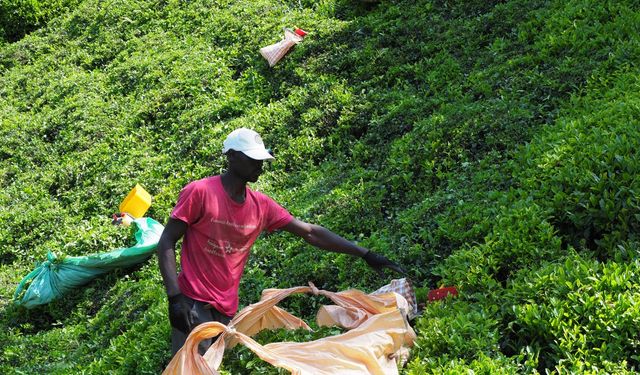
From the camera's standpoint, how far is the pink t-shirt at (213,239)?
4566 millimetres

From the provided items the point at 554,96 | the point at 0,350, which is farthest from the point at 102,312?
the point at 554,96

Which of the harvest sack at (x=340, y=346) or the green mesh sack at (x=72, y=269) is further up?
the harvest sack at (x=340, y=346)

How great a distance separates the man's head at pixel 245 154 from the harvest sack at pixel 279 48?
5720mm

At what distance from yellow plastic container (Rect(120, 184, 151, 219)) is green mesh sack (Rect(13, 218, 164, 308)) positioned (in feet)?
2.13

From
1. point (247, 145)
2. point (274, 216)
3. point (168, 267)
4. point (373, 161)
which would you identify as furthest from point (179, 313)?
point (373, 161)

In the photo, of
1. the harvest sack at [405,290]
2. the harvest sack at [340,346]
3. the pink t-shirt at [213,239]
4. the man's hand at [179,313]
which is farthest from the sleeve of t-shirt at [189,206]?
the harvest sack at [405,290]

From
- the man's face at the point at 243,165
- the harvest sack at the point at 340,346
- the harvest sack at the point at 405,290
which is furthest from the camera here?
the harvest sack at the point at 405,290

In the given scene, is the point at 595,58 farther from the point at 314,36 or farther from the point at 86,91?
the point at 86,91

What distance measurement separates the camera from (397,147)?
24.0 feet

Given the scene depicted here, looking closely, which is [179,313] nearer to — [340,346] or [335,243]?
[340,346]

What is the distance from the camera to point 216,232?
15.2ft

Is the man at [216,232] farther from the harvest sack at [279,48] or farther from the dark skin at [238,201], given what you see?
the harvest sack at [279,48]

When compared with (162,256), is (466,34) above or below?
below

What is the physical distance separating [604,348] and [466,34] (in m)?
5.46
